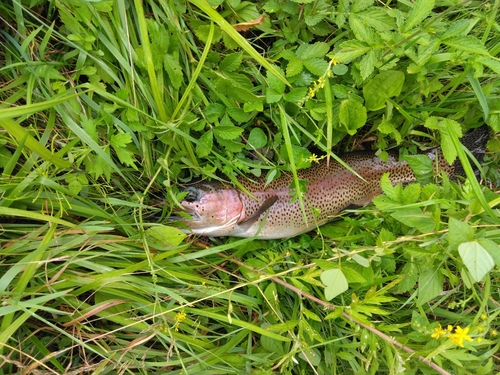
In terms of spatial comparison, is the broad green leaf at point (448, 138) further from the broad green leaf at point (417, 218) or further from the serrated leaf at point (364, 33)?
the serrated leaf at point (364, 33)

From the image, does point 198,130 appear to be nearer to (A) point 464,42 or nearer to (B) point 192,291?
(B) point 192,291

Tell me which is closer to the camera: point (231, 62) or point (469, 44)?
point (469, 44)

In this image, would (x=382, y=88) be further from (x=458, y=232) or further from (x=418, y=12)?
(x=458, y=232)

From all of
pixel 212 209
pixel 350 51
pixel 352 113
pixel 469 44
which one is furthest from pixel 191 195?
pixel 469 44

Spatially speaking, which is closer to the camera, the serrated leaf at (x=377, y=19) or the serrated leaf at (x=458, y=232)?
the serrated leaf at (x=458, y=232)

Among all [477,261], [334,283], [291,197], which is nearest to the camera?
[477,261]

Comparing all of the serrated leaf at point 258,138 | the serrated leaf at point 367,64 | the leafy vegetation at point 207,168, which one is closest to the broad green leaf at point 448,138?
the leafy vegetation at point 207,168
